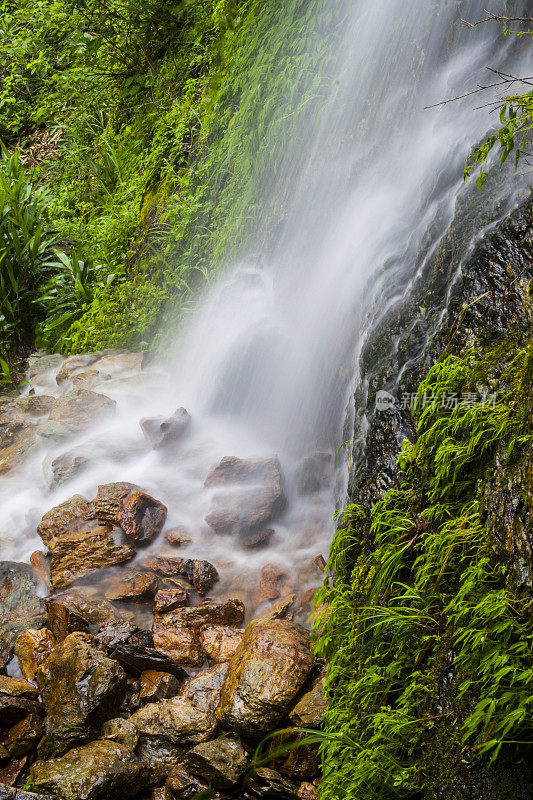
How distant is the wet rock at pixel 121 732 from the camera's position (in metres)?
2.60

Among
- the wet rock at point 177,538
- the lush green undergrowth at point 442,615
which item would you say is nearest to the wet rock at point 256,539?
the wet rock at point 177,538

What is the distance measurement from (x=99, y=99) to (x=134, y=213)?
3135 millimetres

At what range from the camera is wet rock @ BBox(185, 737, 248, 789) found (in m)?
2.42

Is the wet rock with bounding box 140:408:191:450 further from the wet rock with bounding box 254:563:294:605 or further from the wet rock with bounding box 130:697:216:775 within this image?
the wet rock with bounding box 130:697:216:775

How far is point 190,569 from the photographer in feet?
12.5

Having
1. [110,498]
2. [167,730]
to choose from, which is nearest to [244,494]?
[110,498]

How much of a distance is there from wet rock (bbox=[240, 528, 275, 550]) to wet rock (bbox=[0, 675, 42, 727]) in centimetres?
159

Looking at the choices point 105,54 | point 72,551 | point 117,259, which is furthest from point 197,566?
point 105,54

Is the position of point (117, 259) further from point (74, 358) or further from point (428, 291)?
point (428, 291)

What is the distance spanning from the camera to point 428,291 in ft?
10.2

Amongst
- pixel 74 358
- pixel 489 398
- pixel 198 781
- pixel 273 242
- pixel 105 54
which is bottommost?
pixel 74 358

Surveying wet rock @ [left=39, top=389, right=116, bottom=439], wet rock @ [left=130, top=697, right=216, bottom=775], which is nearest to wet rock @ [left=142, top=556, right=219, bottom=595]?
wet rock @ [left=130, top=697, right=216, bottom=775]

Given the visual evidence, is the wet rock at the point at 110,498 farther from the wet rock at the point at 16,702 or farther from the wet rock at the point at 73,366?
the wet rock at the point at 73,366

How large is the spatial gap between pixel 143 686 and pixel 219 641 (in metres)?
0.50
